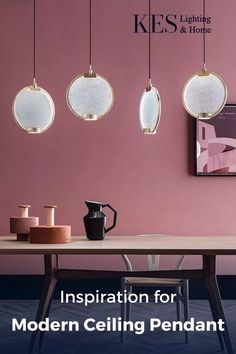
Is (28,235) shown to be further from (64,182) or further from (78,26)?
(78,26)

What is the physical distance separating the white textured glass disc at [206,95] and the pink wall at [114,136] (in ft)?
6.52

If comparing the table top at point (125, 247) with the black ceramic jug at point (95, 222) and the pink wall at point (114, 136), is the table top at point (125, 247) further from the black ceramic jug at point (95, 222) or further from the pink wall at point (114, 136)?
the pink wall at point (114, 136)

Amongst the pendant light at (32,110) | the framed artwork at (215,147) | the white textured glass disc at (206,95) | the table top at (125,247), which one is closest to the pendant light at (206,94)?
the white textured glass disc at (206,95)

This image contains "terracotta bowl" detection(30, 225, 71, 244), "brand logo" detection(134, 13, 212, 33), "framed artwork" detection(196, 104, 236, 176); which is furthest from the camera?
"brand logo" detection(134, 13, 212, 33)

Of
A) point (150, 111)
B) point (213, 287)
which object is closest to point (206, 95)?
point (150, 111)

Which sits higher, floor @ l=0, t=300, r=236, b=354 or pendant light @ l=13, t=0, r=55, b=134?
pendant light @ l=13, t=0, r=55, b=134

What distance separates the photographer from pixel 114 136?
5395 mm

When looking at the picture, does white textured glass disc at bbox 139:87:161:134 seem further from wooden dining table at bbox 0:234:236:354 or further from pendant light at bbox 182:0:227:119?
wooden dining table at bbox 0:234:236:354

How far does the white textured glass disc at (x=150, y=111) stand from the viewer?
135 inches

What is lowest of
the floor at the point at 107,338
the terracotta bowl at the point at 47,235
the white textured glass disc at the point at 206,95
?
the floor at the point at 107,338

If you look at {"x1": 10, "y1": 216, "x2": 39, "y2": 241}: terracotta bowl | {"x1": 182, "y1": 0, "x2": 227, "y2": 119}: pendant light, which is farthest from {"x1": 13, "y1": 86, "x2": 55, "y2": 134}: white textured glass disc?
{"x1": 182, "y1": 0, "x2": 227, "y2": 119}: pendant light

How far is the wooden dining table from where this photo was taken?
9.79 feet

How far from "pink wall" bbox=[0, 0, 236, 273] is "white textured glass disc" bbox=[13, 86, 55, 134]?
1.90 m

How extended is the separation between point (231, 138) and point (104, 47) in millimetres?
1517
